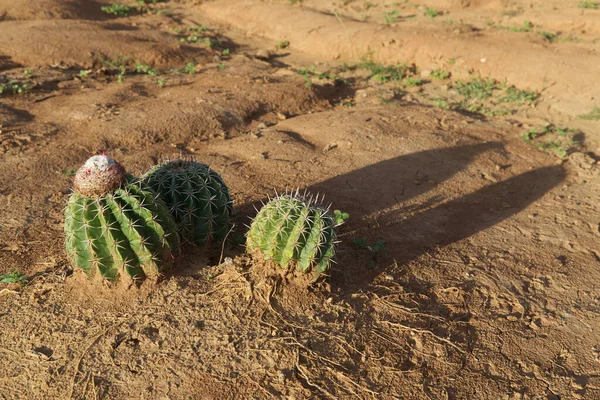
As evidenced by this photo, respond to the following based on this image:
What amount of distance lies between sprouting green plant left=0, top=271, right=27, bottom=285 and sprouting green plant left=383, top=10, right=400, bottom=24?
1027 centimetres

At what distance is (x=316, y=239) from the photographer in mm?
3111

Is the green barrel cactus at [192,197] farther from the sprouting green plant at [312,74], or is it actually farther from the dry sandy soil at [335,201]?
the sprouting green plant at [312,74]

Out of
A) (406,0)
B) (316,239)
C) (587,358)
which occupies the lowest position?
(587,358)

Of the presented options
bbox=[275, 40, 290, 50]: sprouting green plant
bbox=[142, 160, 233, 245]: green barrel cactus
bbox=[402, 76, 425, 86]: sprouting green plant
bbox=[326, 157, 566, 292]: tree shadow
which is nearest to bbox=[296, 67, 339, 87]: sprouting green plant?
bbox=[402, 76, 425, 86]: sprouting green plant

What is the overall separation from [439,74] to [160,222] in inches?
291

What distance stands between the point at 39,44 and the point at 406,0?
927 centimetres

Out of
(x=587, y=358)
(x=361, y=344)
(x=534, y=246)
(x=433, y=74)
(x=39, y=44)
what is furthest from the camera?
(x=433, y=74)

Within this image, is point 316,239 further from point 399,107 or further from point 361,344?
point 399,107

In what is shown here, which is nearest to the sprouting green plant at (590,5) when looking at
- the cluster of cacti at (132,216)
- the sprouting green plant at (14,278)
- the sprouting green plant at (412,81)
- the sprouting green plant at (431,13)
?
the sprouting green plant at (431,13)

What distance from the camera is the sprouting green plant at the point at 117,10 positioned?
11844 mm

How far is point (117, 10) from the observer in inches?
469

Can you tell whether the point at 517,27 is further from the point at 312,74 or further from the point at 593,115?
the point at 312,74

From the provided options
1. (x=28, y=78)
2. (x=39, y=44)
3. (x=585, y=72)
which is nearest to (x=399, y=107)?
(x=585, y=72)

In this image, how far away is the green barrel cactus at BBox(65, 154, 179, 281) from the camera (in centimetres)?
283
